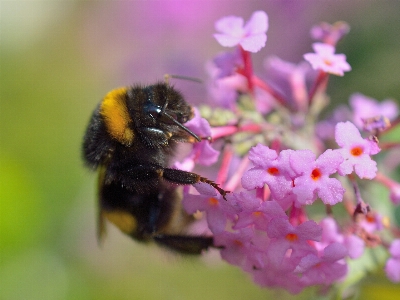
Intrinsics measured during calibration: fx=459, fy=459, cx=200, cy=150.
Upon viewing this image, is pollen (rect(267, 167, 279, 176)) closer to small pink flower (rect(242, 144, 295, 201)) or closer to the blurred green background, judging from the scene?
small pink flower (rect(242, 144, 295, 201))

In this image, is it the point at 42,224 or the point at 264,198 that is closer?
the point at 264,198

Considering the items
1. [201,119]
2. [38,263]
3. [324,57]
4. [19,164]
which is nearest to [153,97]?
[201,119]

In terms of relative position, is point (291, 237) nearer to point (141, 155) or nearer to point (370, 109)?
point (141, 155)

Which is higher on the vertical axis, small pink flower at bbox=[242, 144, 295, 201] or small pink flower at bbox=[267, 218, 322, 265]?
small pink flower at bbox=[242, 144, 295, 201]

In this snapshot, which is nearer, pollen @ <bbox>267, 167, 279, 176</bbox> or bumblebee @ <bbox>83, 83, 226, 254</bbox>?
pollen @ <bbox>267, 167, 279, 176</bbox>

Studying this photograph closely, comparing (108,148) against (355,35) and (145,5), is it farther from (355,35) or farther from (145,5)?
(145,5)

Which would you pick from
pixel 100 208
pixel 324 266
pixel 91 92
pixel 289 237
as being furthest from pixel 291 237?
pixel 91 92

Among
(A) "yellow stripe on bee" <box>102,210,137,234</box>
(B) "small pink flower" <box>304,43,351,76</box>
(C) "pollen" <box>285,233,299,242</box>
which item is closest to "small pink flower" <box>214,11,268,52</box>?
(B) "small pink flower" <box>304,43,351,76</box>
